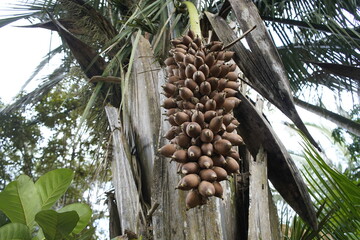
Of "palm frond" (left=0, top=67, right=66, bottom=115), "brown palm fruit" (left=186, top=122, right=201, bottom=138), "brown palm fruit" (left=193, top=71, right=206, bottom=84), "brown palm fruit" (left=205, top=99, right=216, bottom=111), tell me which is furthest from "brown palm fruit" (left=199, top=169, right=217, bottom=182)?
"palm frond" (left=0, top=67, right=66, bottom=115)

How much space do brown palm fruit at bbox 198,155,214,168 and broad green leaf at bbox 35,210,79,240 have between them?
1.19 ft

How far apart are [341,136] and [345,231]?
508cm

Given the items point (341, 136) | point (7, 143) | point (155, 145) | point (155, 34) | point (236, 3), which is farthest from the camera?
point (7, 143)

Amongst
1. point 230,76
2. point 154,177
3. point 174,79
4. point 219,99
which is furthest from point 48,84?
point 219,99

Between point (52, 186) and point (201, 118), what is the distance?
17.4 inches

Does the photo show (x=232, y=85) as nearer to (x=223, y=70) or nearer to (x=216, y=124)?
(x=223, y=70)

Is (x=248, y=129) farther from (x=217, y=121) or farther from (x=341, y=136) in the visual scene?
(x=341, y=136)

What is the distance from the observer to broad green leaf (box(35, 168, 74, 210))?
0.91 m

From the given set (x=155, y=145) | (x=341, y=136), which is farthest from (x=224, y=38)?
(x=341, y=136)

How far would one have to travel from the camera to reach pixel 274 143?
57.4 inches

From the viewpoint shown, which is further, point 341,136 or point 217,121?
point 341,136

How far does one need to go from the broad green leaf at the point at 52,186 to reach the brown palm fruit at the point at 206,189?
0.33m

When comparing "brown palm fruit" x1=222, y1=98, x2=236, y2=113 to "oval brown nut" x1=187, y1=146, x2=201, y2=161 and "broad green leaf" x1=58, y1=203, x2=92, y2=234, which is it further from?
"broad green leaf" x1=58, y1=203, x2=92, y2=234

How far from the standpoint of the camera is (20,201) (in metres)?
0.86
